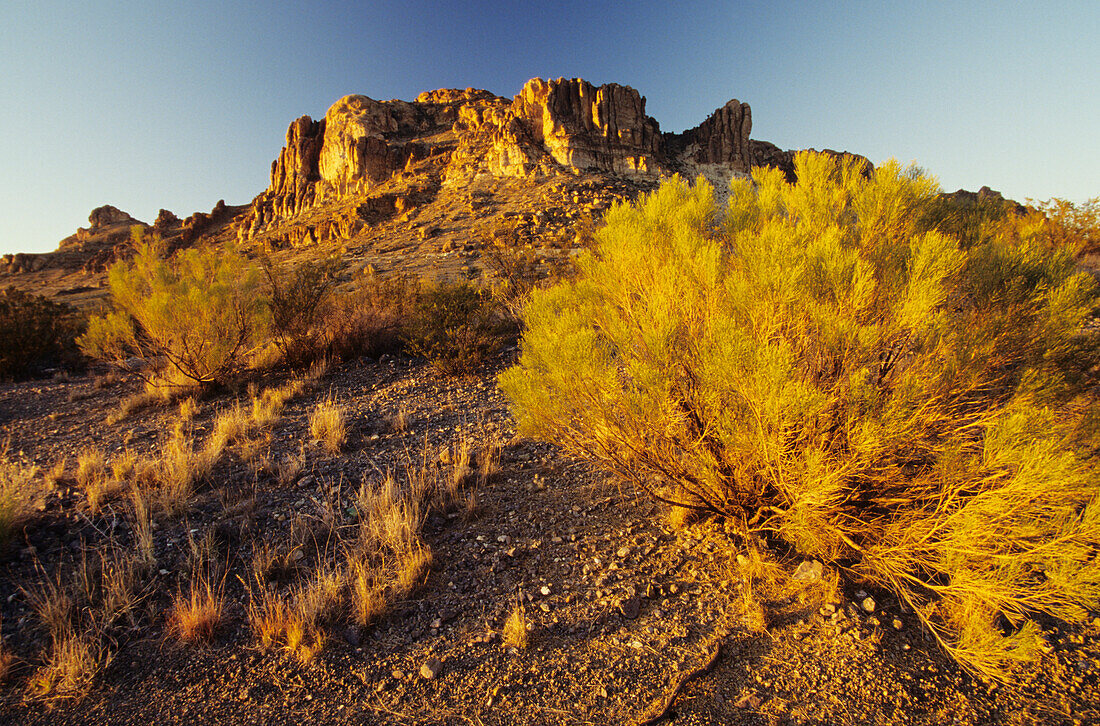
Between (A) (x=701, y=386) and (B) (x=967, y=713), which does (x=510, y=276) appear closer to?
(A) (x=701, y=386)

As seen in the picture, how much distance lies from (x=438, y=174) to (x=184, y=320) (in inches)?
1899

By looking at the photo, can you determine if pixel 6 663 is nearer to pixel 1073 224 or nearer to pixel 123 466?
pixel 123 466

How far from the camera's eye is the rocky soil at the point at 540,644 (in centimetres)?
215

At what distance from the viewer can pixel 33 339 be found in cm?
970

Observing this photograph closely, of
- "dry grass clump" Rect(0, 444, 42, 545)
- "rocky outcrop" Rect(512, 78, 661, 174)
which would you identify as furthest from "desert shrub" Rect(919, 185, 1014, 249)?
"rocky outcrop" Rect(512, 78, 661, 174)

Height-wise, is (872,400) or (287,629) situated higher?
(872,400)

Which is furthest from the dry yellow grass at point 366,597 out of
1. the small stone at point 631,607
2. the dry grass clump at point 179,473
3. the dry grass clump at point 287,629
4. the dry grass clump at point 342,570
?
the dry grass clump at point 179,473

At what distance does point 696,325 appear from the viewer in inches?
126

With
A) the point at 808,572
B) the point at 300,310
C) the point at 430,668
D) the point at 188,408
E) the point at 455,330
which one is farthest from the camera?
the point at 300,310

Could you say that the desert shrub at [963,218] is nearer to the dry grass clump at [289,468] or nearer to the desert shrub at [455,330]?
the dry grass clump at [289,468]

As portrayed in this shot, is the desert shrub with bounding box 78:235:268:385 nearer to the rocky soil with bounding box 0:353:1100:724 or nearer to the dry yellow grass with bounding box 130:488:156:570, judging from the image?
the rocky soil with bounding box 0:353:1100:724

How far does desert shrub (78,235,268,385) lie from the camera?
728 centimetres

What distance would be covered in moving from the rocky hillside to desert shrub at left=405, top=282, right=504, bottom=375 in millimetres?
13867

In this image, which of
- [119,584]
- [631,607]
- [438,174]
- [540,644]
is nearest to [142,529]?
[119,584]
